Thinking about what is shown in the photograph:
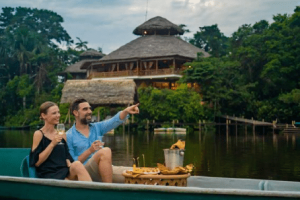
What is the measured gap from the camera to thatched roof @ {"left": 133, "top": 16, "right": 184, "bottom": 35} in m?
47.6

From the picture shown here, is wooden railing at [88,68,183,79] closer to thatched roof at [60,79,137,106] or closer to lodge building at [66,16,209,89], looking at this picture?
lodge building at [66,16,209,89]

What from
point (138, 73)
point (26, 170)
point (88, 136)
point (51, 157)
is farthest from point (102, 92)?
point (51, 157)

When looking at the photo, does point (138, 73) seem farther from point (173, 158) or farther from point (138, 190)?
point (138, 190)

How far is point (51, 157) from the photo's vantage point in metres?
5.28

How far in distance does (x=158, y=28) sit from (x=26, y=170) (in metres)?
42.8

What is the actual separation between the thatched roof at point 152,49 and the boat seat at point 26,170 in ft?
115

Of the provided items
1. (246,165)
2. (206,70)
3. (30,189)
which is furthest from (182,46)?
(30,189)

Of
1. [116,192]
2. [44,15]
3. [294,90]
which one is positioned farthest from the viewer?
[44,15]

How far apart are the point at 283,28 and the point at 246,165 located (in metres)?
26.9

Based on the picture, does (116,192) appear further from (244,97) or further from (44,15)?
(44,15)

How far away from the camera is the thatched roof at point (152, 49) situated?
1645 inches

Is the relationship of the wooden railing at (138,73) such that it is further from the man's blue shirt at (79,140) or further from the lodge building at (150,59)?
the man's blue shirt at (79,140)

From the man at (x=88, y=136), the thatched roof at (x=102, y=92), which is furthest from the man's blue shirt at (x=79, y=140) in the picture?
the thatched roof at (x=102, y=92)

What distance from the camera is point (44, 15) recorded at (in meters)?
69.2
